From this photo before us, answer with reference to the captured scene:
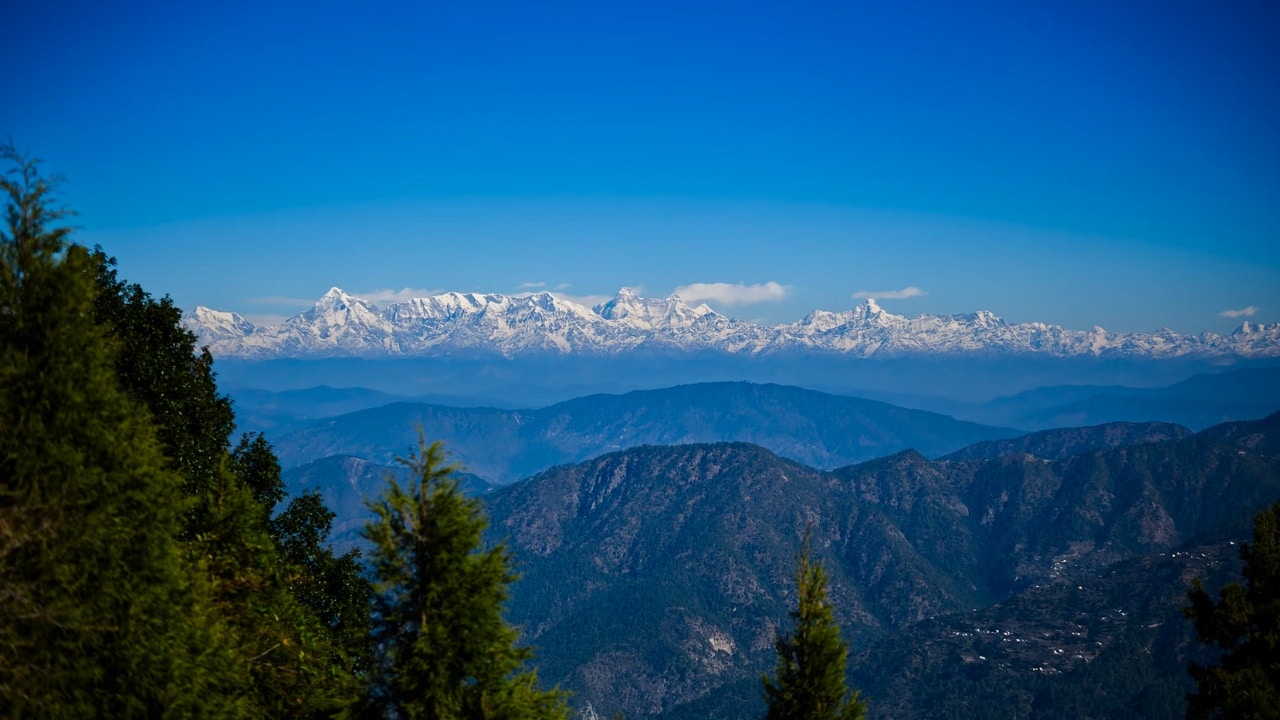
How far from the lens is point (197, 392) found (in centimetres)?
3312

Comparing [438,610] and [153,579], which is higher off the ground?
[153,579]

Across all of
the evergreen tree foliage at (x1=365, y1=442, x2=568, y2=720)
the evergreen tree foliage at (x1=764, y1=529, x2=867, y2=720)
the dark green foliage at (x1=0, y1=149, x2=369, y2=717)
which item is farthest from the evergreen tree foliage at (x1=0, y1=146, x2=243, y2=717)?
the evergreen tree foliage at (x1=764, y1=529, x2=867, y2=720)

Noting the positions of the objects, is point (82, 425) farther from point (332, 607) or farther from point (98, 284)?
point (332, 607)

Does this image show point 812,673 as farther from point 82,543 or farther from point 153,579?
point 82,543

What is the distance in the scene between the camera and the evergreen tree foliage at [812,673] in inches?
1048

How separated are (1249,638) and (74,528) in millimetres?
37303

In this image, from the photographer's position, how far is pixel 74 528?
15.5m

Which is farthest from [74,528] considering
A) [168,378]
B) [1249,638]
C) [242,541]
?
[1249,638]

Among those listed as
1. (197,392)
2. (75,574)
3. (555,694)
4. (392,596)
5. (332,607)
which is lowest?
(332,607)

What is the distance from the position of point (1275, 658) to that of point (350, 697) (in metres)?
31.5

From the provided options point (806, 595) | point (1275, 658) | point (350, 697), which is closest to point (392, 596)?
point (350, 697)

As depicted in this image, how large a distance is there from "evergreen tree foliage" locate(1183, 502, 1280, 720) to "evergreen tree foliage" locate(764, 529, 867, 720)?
13907 millimetres

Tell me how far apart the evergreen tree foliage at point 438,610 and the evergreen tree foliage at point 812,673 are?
11.4 meters

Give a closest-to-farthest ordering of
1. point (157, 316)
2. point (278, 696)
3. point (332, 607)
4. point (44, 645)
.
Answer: point (44, 645) → point (278, 696) → point (157, 316) → point (332, 607)
